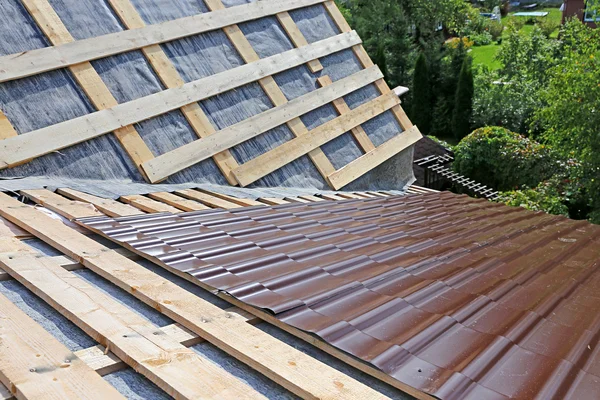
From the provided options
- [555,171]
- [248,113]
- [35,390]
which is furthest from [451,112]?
[35,390]

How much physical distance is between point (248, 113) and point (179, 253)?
12.0 ft

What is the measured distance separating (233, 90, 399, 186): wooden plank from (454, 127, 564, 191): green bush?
938 centimetres

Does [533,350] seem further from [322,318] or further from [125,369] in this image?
[125,369]

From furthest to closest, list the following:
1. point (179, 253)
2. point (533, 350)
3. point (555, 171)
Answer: point (555, 171)
point (179, 253)
point (533, 350)

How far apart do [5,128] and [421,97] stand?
21.4m

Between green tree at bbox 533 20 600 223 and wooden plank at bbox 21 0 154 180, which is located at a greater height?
wooden plank at bbox 21 0 154 180

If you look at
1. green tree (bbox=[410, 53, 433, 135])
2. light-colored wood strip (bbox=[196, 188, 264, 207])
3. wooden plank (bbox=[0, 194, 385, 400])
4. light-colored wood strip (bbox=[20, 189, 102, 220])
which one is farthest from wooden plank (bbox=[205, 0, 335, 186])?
green tree (bbox=[410, 53, 433, 135])

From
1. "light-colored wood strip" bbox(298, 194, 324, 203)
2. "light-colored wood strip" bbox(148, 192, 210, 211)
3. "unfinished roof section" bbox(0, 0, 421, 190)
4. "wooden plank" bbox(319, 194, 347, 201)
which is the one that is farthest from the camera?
"wooden plank" bbox(319, 194, 347, 201)

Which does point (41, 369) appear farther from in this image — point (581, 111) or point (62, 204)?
point (581, 111)

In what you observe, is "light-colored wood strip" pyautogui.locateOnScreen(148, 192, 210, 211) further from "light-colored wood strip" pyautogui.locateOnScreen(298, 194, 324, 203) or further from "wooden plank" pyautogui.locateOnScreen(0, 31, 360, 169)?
"light-colored wood strip" pyautogui.locateOnScreen(298, 194, 324, 203)

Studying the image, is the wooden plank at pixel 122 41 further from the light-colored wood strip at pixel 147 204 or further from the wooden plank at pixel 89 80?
the light-colored wood strip at pixel 147 204

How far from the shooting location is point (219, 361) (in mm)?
2025

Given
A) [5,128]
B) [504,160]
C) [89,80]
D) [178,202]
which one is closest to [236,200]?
[178,202]

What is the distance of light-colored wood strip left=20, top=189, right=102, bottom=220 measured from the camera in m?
3.50
